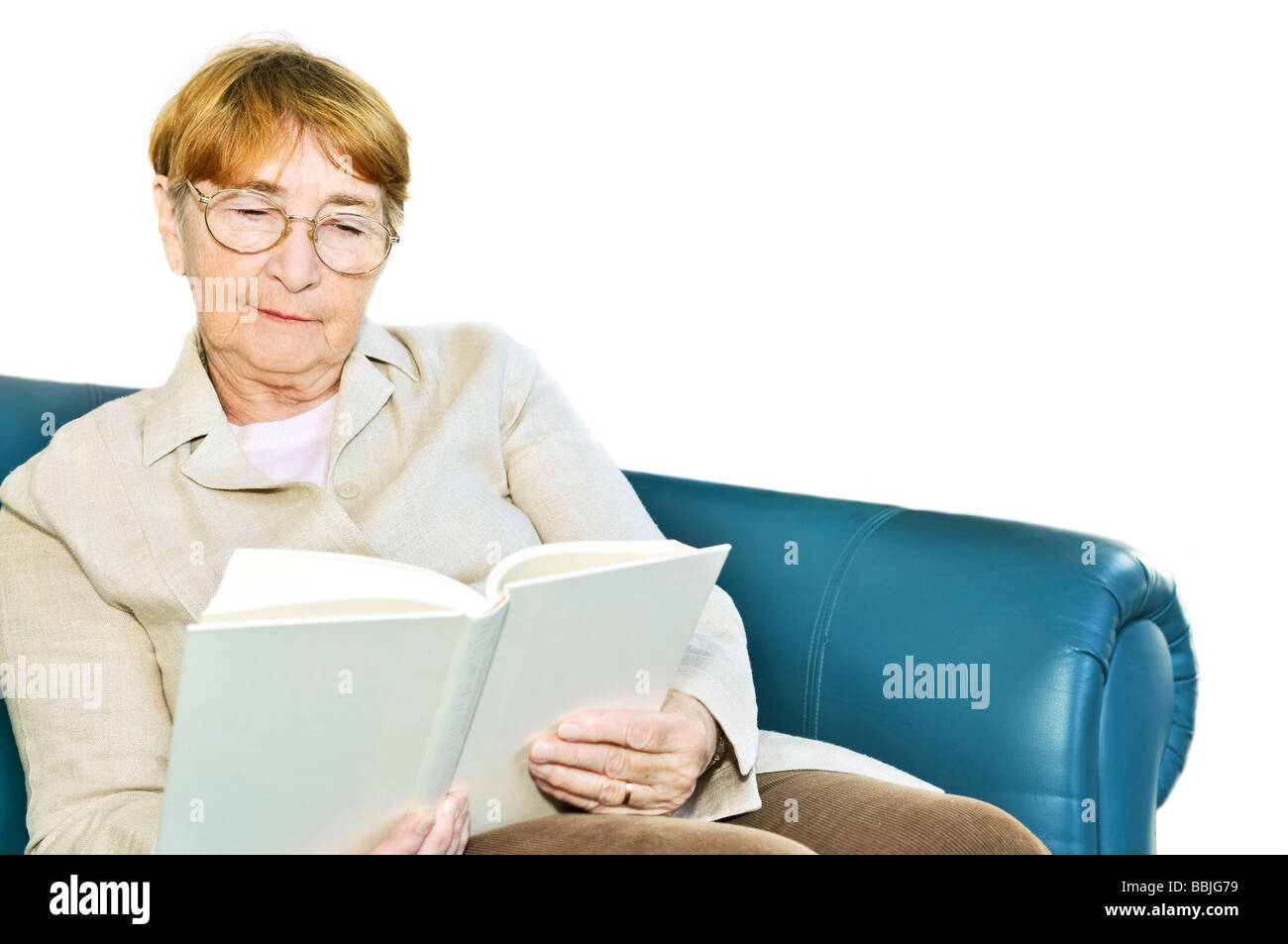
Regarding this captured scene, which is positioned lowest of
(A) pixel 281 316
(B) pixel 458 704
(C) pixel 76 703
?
(C) pixel 76 703

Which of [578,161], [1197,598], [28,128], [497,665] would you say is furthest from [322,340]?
[1197,598]

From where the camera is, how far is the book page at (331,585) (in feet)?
3.14

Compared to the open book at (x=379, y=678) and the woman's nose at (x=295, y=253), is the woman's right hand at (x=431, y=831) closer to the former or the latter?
the open book at (x=379, y=678)

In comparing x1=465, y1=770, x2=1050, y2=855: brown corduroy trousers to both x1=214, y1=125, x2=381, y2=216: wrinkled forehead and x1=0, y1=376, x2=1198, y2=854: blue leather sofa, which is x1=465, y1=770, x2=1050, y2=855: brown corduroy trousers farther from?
x1=214, y1=125, x2=381, y2=216: wrinkled forehead

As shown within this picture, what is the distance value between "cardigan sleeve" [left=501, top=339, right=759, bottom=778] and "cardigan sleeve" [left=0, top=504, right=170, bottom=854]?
44 cm

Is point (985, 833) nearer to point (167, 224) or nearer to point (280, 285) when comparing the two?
point (280, 285)

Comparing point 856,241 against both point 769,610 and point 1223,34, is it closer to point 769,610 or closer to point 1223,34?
point 1223,34

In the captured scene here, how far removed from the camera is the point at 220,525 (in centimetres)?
136

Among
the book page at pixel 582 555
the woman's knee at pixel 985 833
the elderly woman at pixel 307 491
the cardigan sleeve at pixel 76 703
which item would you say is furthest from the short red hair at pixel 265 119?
the woman's knee at pixel 985 833

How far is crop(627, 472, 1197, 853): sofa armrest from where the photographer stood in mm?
1441

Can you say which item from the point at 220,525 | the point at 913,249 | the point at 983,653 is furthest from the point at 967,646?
→ the point at 913,249

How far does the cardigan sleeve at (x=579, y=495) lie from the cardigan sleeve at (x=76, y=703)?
1.45ft

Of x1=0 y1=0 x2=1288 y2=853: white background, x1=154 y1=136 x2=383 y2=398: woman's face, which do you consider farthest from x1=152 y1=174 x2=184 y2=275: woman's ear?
x1=0 y1=0 x2=1288 y2=853: white background

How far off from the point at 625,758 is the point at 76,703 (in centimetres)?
52
